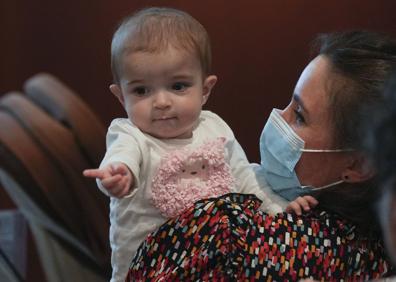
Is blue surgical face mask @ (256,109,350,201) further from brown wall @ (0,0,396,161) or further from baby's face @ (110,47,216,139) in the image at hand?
brown wall @ (0,0,396,161)

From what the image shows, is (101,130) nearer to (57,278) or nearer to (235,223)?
(57,278)

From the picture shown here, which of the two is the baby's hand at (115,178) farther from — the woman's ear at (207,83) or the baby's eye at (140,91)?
the woman's ear at (207,83)

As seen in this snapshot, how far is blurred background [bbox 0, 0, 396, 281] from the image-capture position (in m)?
2.71

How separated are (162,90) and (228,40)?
55.1 inches

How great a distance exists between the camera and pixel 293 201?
57.6 inches

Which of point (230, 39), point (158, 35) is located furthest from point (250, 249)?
point (230, 39)

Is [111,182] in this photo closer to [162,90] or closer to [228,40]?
[162,90]

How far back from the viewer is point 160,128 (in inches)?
57.1

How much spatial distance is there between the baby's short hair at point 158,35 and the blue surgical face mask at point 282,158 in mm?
180

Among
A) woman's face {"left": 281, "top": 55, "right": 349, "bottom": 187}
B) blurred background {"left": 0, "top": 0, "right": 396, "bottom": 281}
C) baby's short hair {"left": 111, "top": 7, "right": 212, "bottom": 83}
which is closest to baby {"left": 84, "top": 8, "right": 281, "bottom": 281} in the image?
baby's short hair {"left": 111, "top": 7, "right": 212, "bottom": 83}

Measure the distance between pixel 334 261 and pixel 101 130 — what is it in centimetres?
74

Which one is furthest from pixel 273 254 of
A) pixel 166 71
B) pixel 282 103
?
pixel 282 103

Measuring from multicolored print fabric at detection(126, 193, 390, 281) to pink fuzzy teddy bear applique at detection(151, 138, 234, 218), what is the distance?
34 mm

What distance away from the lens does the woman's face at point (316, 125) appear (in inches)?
57.2
